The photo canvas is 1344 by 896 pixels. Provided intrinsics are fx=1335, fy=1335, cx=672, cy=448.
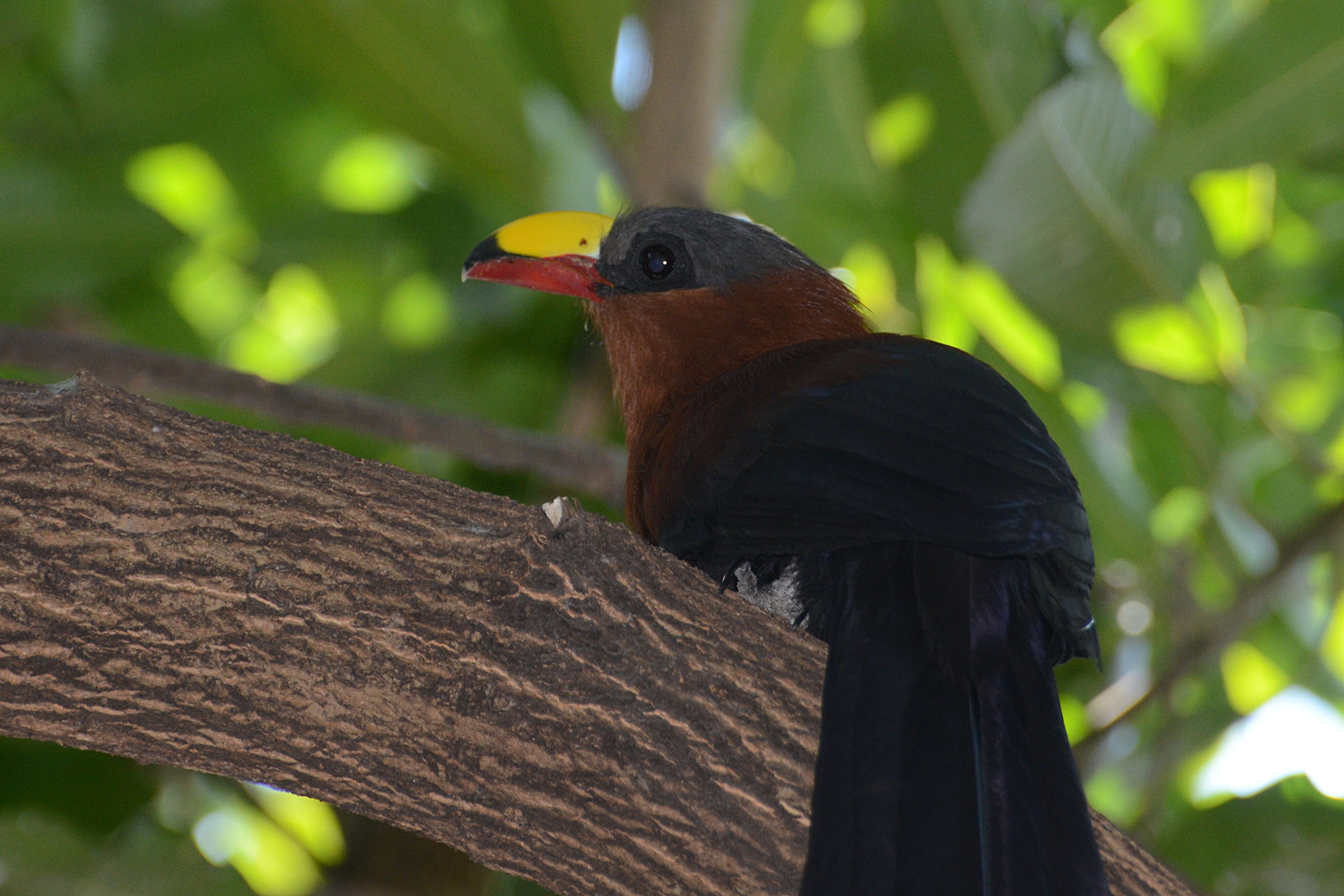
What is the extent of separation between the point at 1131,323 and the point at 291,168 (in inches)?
112

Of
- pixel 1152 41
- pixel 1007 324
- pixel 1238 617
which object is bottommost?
pixel 1238 617

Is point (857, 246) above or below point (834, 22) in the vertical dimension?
below

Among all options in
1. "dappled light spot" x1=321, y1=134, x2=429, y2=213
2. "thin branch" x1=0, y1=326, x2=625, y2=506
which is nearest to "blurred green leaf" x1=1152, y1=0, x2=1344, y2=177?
"thin branch" x1=0, y1=326, x2=625, y2=506

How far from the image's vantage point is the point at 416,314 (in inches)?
195

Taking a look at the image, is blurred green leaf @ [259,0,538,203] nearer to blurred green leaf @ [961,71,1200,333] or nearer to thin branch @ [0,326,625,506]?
thin branch @ [0,326,625,506]

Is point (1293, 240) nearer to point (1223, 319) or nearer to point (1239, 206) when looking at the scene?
point (1239, 206)

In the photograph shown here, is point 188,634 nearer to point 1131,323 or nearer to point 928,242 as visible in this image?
point 1131,323

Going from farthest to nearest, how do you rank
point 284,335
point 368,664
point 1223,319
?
point 284,335 < point 1223,319 < point 368,664

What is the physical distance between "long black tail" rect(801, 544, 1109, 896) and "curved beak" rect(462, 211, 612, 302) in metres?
1.26

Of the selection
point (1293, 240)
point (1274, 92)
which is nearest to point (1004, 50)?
point (1274, 92)

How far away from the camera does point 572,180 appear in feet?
15.0

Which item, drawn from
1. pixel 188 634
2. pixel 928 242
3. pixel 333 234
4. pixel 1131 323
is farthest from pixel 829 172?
pixel 188 634

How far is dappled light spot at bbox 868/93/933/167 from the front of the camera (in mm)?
3904

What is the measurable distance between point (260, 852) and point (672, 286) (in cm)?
295
